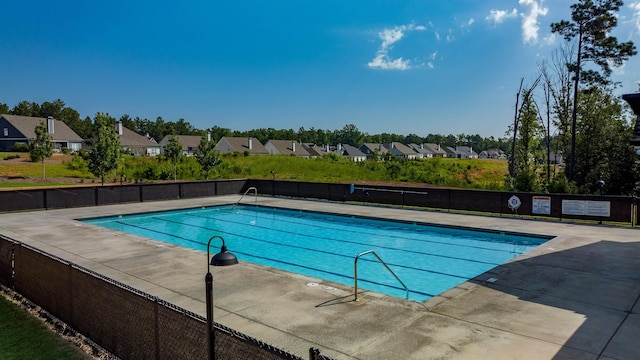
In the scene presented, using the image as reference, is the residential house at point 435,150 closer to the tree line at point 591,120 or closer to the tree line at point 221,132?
the tree line at point 221,132

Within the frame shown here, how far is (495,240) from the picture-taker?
53.1 feet

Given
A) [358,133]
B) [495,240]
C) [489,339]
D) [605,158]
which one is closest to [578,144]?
[605,158]

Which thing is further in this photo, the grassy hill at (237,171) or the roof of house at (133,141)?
the roof of house at (133,141)

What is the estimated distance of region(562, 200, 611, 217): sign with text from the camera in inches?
685

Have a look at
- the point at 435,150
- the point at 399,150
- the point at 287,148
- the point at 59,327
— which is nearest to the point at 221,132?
the point at 287,148

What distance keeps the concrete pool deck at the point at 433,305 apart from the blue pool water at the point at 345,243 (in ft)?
6.55

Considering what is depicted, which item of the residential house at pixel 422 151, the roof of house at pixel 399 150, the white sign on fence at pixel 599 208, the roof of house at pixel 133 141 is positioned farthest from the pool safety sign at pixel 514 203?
the residential house at pixel 422 151

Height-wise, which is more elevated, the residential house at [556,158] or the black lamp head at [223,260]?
the residential house at [556,158]

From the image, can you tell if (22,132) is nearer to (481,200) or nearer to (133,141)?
(133,141)

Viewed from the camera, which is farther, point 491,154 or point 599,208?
point 491,154

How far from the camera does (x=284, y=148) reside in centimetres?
9769

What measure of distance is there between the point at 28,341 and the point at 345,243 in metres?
11.2

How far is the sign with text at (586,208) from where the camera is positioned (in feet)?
57.1

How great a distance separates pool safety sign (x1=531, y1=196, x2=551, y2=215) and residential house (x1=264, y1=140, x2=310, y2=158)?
77.6 meters
